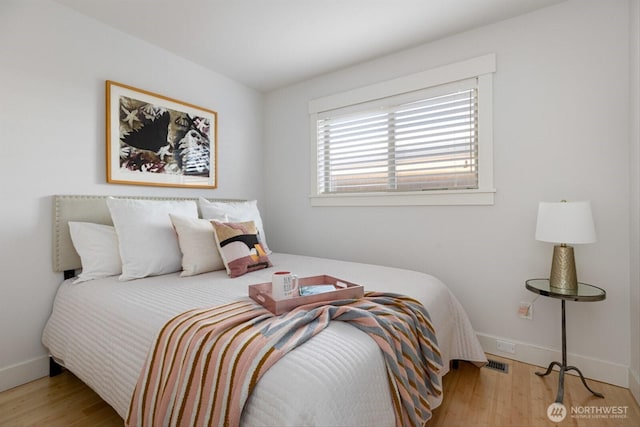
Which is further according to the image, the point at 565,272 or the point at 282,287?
the point at 565,272

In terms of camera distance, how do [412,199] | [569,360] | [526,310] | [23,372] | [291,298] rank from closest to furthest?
[291,298]
[23,372]
[569,360]
[526,310]
[412,199]

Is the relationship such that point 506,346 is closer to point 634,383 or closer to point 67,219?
point 634,383

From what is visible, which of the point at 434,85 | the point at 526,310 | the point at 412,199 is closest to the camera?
the point at 526,310

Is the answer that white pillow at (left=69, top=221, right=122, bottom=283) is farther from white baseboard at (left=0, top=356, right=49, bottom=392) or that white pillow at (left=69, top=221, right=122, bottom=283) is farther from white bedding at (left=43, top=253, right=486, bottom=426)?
white baseboard at (left=0, top=356, right=49, bottom=392)

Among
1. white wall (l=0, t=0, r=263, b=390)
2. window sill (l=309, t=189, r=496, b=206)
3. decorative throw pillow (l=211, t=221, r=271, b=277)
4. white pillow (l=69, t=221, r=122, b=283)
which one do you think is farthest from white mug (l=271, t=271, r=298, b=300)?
white wall (l=0, t=0, r=263, b=390)

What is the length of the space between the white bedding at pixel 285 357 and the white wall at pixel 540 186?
55cm

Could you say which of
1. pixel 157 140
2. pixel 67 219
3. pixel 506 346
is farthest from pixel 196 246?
pixel 506 346

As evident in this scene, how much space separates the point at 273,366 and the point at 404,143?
2177mm

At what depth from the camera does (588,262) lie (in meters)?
1.94

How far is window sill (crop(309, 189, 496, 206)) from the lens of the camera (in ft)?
7.46

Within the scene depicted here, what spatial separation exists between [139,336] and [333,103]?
247cm

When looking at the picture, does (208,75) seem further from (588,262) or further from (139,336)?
(588,262)

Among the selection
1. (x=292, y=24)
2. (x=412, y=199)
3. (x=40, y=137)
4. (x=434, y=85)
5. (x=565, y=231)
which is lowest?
(x=565, y=231)

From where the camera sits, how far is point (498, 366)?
2070 mm
